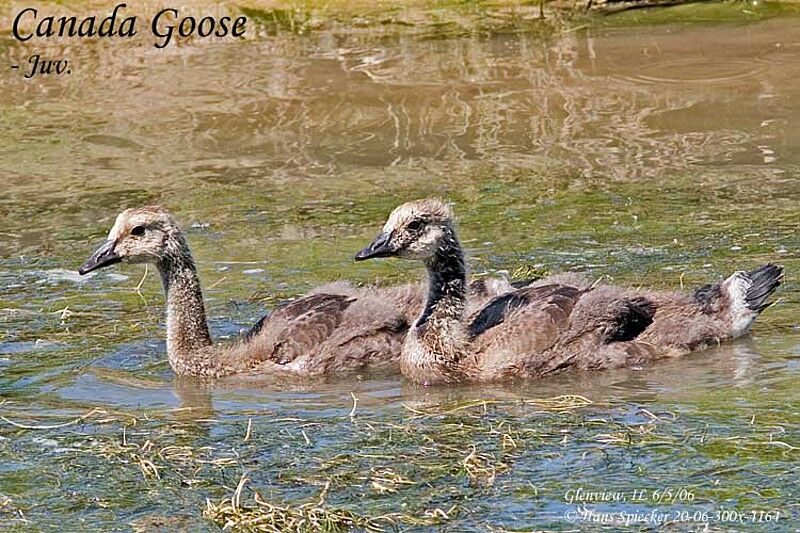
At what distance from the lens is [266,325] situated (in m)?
9.52

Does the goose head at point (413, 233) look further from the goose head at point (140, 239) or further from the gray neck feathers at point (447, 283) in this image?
the goose head at point (140, 239)

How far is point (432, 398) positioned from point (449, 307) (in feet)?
2.28

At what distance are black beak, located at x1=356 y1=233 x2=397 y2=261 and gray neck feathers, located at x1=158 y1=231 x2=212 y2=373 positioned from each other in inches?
42.5

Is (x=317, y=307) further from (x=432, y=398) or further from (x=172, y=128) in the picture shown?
(x=172, y=128)

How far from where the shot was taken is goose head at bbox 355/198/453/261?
919 cm

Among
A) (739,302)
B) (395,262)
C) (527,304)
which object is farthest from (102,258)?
(739,302)

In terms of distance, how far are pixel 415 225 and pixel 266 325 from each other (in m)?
1.08

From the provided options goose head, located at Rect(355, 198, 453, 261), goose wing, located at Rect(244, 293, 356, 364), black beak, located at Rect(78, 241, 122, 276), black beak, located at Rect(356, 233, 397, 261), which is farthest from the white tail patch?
black beak, located at Rect(78, 241, 122, 276)

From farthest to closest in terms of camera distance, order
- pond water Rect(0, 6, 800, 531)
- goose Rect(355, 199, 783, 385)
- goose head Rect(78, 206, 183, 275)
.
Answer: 1. goose head Rect(78, 206, 183, 275)
2. goose Rect(355, 199, 783, 385)
3. pond water Rect(0, 6, 800, 531)

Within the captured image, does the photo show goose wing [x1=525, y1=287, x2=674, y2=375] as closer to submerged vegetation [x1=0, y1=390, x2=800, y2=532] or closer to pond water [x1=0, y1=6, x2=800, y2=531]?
pond water [x1=0, y1=6, x2=800, y2=531]

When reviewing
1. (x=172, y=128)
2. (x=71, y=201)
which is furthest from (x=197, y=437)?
(x=172, y=128)

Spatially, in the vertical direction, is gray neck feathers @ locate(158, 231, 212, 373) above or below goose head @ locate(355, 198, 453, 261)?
below

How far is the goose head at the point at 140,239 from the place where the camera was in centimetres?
966

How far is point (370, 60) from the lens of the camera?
18484 millimetres
